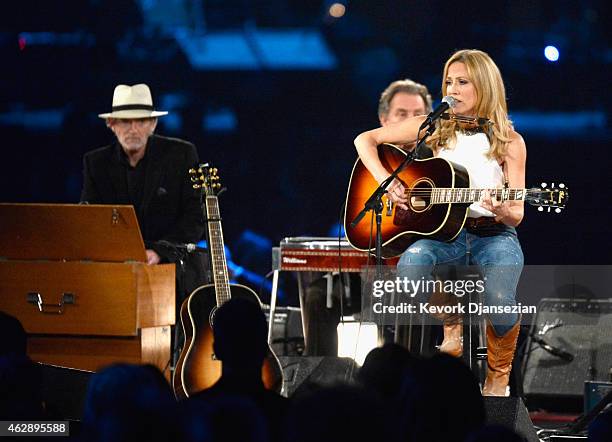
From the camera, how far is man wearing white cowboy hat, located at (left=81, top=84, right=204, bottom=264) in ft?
25.1

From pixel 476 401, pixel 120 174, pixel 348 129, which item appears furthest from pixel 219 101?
pixel 476 401

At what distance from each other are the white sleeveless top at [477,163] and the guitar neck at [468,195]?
0.32ft

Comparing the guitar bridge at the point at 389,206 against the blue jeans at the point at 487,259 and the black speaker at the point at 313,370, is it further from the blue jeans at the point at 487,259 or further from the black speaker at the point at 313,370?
the black speaker at the point at 313,370

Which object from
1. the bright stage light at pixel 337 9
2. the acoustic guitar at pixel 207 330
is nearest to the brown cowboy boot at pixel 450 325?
the acoustic guitar at pixel 207 330

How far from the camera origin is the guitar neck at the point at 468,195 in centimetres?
621

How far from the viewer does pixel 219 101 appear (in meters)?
10.1

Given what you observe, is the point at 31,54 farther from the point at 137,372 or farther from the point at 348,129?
the point at 137,372

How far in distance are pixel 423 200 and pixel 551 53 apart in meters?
3.53

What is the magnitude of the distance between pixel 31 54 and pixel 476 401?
26.5 ft

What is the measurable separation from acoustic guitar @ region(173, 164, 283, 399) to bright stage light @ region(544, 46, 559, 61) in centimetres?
374

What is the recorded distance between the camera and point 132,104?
820 cm

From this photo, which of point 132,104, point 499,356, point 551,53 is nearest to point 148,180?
point 132,104

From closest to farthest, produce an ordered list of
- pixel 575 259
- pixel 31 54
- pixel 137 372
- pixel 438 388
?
pixel 137 372 < pixel 438 388 < pixel 575 259 < pixel 31 54

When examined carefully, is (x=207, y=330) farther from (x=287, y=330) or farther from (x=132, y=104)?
(x=287, y=330)
